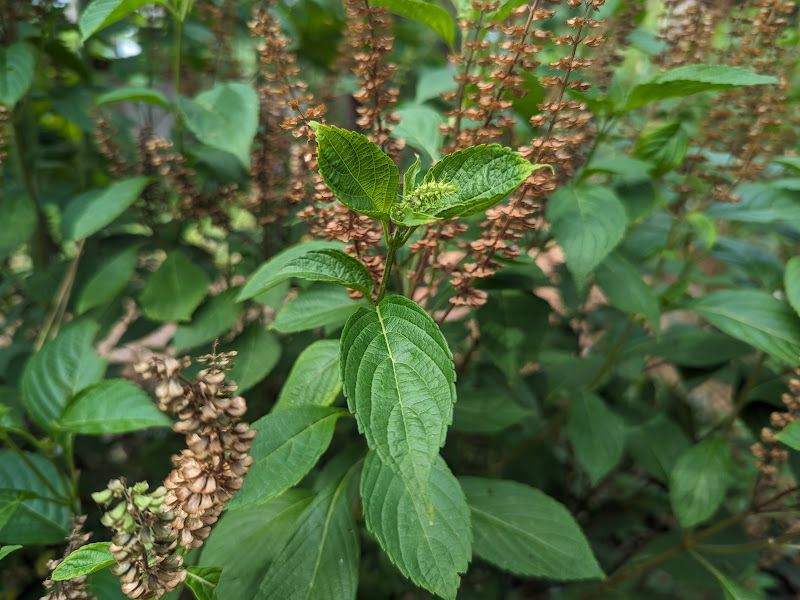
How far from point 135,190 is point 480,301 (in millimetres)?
841

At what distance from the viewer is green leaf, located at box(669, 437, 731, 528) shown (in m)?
1.11

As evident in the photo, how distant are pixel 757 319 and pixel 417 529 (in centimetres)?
79

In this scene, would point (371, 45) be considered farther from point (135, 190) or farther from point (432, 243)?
point (135, 190)

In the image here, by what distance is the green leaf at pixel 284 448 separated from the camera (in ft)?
2.34

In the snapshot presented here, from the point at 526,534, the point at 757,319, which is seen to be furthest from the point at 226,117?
the point at 757,319

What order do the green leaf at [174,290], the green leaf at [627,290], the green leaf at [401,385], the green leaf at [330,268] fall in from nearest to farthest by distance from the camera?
the green leaf at [401,385] < the green leaf at [330,268] < the green leaf at [627,290] < the green leaf at [174,290]

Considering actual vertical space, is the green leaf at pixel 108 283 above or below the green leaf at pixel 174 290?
below

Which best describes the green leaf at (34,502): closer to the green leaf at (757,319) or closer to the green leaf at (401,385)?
the green leaf at (401,385)

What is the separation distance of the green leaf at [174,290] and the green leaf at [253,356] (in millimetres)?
131

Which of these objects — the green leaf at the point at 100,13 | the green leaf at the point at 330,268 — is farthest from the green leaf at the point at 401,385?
the green leaf at the point at 100,13

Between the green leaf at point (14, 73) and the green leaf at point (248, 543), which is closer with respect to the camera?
the green leaf at point (248, 543)

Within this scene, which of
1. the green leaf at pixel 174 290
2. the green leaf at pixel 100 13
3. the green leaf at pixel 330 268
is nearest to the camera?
the green leaf at pixel 330 268

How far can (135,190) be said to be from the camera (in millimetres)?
1191

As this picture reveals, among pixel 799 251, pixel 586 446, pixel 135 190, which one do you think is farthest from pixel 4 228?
pixel 799 251
